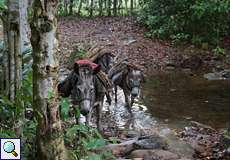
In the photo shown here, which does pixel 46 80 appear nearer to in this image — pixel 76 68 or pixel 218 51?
pixel 76 68

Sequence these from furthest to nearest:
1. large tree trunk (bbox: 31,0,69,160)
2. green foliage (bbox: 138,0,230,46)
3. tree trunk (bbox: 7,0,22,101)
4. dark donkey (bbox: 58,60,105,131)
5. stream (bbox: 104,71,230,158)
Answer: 1. green foliage (bbox: 138,0,230,46)
2. stream (bbox: 104,71,230,158)
3. dark donkey (bbox: 58,60,105,131)
4. tree trunk (bbox: 7,0,22,101)
5. large tree trunk (bbox: 31,0,69,160)

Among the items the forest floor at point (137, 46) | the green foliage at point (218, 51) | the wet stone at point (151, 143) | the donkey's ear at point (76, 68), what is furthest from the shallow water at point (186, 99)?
the donkey's ear at point (76, 68)

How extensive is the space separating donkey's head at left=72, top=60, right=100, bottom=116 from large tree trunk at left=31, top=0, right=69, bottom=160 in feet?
10.3

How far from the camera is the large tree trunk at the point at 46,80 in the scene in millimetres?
5145

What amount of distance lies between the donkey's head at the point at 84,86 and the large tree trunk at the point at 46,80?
314cm

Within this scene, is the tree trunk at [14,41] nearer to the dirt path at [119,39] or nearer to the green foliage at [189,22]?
the dirt path at [119,39]

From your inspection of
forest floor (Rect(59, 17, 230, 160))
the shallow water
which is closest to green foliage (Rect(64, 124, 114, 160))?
the shallow water

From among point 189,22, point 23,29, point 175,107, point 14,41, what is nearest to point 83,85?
point 23,29

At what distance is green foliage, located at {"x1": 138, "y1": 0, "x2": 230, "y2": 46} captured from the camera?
2205 cm

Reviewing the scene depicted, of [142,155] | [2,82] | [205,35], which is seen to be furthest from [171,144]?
[205,35]

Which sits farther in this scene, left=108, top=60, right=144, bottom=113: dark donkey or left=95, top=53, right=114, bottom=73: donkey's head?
left=95, top=53, right=114, bottom=73: donkey's head

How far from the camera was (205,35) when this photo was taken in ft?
74.0

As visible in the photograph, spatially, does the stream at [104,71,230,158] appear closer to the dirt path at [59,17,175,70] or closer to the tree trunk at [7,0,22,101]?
the dirt path at [59,17,175,70]

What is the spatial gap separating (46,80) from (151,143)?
3264mm
